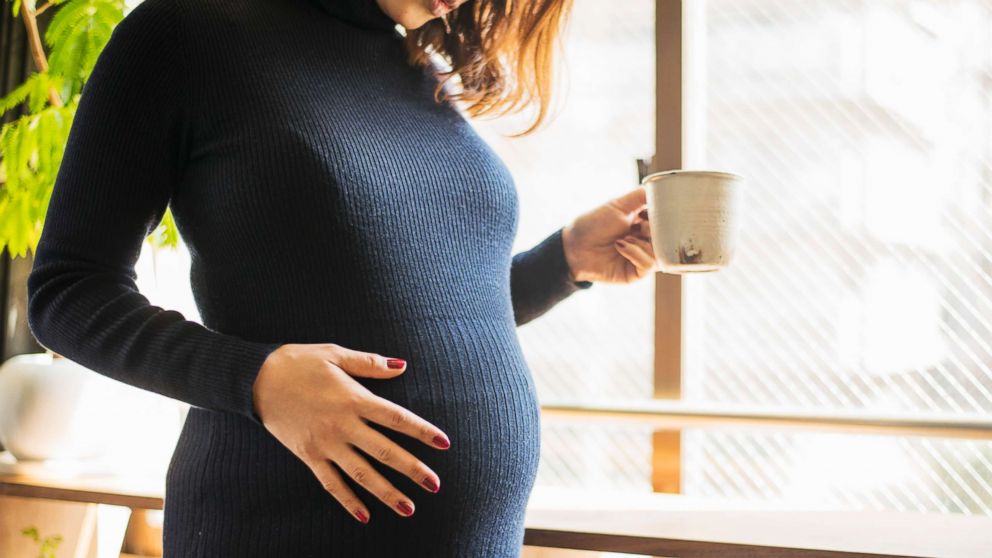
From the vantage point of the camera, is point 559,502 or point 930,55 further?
point 930,55

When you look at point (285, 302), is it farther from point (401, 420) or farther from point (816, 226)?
point (816, 226)

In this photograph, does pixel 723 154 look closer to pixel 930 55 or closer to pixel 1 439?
pixel 930 55

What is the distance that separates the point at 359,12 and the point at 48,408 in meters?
0.91

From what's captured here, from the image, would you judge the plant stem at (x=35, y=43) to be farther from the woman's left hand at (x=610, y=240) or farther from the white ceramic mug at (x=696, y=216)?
the white ceramic mug at (x=696, y=216)

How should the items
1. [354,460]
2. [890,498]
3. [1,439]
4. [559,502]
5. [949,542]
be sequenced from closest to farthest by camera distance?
[354,460]
[949,542]
[559,502]
[1,439]
[890,498]

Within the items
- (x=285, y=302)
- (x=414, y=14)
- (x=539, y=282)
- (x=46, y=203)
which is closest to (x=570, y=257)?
(x=539, y=282)

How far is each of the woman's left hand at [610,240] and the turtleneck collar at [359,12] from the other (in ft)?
1.12

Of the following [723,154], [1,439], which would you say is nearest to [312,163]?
[1,439]

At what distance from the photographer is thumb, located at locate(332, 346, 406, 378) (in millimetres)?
536

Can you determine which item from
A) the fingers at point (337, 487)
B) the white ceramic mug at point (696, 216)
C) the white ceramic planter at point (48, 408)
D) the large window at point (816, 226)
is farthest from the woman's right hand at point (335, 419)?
the large window at point (816, 226)

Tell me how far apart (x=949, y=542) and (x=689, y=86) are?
82 centimetres

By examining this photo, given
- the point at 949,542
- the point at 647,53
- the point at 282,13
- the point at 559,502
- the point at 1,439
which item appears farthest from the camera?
the point at 647,53

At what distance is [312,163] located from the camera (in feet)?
1.97

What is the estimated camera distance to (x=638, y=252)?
3.08 feet
